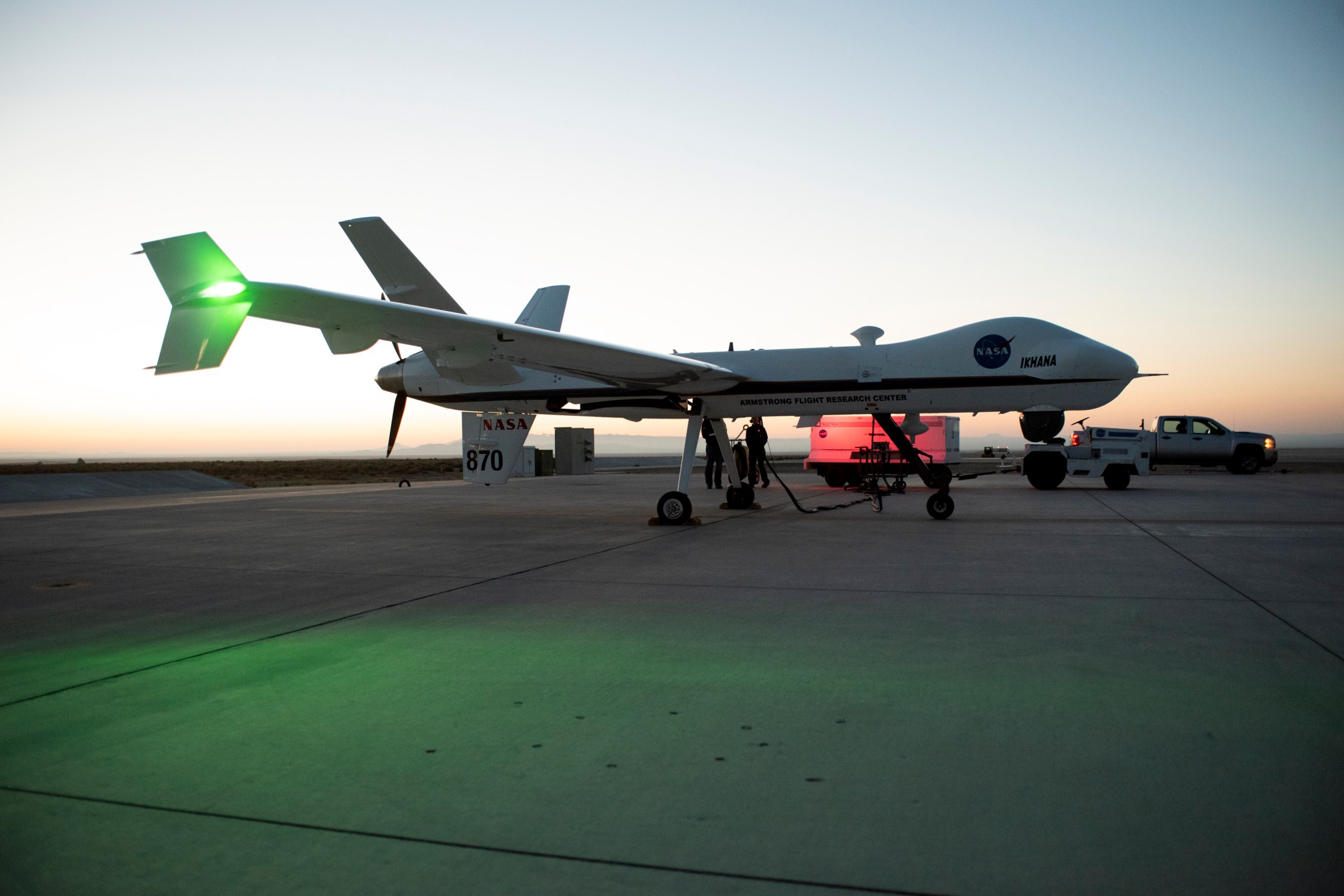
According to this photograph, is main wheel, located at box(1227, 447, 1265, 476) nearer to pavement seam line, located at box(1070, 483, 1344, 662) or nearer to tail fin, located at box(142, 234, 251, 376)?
pavement seam line, located at box(1070, 483, 1344, 662)

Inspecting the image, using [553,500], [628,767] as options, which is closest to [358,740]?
[628,767]

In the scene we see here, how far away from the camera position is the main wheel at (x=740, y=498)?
13.0 metres

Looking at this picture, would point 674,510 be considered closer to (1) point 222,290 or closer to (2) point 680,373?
A: (2) point 680,373

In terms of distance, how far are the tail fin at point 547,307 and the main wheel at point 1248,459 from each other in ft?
79.6

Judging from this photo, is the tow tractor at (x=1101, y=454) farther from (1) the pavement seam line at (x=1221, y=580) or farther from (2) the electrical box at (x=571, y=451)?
(2) the electrical box at (x=571, y=451)

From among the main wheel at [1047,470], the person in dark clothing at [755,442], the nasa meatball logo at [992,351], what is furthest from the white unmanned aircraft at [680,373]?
the main wheel at [1047,470]

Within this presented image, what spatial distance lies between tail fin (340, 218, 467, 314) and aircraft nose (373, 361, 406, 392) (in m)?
1.11

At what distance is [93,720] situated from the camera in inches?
125

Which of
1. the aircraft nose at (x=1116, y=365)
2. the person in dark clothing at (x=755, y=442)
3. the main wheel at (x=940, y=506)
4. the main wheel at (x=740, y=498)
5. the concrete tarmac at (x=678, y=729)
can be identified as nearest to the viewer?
the concrete tarmac at (x=678, y=729)

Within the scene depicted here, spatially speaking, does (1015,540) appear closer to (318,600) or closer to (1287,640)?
(1287,640)

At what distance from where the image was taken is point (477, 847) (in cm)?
215

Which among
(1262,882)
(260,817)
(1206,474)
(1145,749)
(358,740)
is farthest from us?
(1206,474)

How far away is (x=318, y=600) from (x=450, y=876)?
13.3ft

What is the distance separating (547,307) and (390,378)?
2.91 meters
